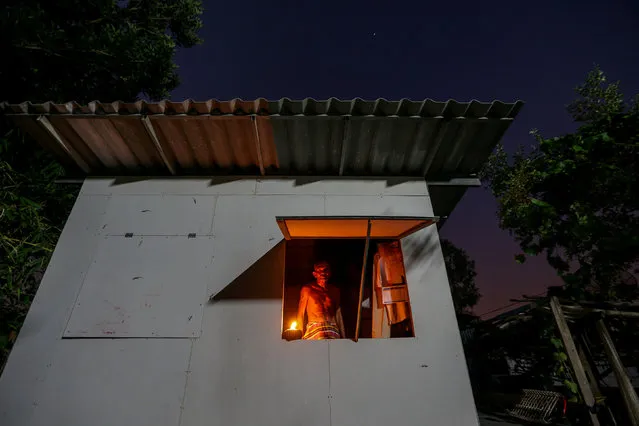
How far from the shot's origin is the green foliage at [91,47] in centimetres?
622

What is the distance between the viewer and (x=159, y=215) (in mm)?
4152

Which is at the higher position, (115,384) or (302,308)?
(302,308)

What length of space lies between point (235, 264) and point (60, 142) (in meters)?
3.10

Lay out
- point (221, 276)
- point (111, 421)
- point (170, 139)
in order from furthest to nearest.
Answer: point (170, 139) → point (221, 276) → point (111, 421)

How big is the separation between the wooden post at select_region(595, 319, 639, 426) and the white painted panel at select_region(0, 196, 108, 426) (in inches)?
290

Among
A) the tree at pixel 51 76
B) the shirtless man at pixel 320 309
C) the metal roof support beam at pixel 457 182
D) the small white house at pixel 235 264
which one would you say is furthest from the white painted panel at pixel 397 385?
the tree at pixel 51 76

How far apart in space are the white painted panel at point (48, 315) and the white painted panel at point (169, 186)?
211mm

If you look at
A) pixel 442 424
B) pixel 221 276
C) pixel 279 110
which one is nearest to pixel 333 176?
pixel 279 110

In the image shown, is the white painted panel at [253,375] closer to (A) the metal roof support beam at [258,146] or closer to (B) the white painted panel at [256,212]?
(B) the white painted panel at [256,212]

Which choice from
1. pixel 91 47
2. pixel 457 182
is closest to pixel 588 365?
pixel 457 182

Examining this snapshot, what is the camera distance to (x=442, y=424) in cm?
298

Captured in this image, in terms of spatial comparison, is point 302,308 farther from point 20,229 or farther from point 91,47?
point 91,47

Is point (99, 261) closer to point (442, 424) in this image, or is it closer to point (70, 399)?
point (70, 399)

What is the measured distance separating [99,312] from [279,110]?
11.1ft
